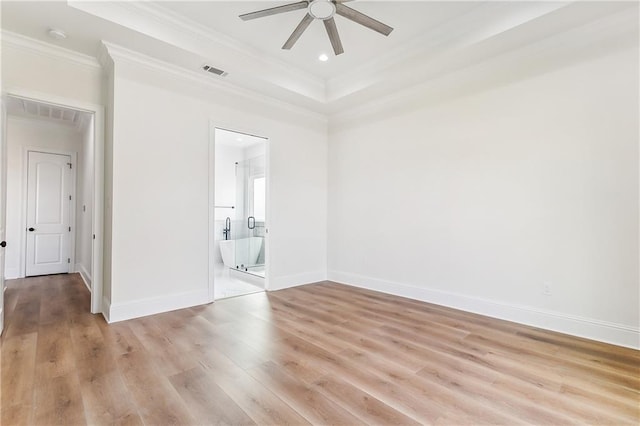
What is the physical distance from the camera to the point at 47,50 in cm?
322

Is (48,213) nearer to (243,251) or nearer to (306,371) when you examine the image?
(243,251)

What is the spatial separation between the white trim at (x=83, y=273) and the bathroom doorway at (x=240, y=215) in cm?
197

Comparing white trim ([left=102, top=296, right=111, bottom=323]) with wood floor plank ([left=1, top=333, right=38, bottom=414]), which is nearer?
wood floor plank ([left=1, top=333, right=38, bottom=414])

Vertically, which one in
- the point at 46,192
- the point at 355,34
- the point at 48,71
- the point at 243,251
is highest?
the point at 355,34

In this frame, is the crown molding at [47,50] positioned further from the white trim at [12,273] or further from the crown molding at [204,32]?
the white trim at [12,273]

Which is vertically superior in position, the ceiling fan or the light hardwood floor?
the ceiling fan

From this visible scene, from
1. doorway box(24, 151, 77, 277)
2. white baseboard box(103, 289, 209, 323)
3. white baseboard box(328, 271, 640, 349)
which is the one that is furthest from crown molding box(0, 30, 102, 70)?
white baseboard box(328, 271, 640, 349)

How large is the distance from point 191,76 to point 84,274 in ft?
14.0

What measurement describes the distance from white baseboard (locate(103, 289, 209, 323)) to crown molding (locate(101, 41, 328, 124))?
2.69 metres

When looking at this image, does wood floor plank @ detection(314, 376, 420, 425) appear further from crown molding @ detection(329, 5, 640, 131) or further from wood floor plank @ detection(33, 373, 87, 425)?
crown molding @ detection(329, 5, 640, 131)

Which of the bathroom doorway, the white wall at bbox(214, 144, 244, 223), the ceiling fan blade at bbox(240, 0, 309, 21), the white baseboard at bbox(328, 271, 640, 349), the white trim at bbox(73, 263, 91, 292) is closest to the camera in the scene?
the ceiling fan blade at bbox(240, 0, 309, 21)

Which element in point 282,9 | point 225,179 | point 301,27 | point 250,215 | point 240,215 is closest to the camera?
point 282,9

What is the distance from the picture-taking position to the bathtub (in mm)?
6117

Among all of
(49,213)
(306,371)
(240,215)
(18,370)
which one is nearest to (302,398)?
(306,371)
